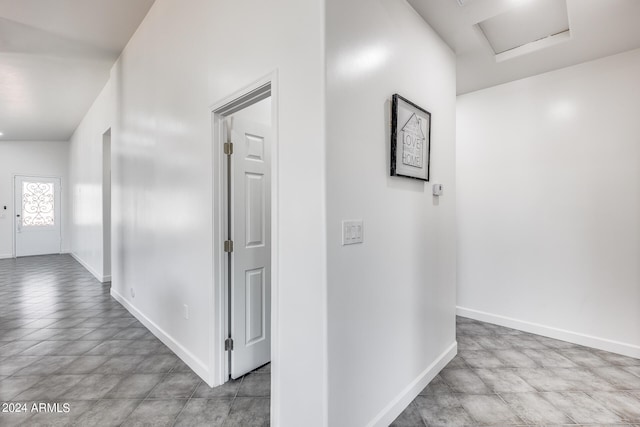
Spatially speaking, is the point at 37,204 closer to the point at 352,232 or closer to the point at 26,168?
the point at 26,168

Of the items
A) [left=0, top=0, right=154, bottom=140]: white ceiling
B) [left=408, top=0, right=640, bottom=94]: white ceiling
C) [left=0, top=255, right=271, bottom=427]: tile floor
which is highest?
[left=0, top=0, right=154, bottom=140]: white ceiling

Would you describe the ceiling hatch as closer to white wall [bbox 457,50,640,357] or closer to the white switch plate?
white wall [bbox 457,50,640,357]

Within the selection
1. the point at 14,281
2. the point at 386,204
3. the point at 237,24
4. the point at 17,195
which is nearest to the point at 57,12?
the point at 237,24

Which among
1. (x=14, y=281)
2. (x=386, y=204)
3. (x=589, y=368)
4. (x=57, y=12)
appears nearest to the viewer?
(x=386, y=204)

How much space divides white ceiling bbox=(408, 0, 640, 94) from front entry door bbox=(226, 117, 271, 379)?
1487 millimetres

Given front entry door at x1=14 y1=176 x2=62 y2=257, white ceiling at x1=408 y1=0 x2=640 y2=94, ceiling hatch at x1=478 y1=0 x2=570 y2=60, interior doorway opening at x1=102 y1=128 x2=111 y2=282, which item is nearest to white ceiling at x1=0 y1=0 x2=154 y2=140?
interior doorway opening at x1=102 y1=128 x2=111 y2=282

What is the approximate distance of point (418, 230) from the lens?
2.12 m

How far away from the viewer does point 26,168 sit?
7.49m

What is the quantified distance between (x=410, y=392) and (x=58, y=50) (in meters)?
4.98

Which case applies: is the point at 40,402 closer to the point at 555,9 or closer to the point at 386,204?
the point at 386,204

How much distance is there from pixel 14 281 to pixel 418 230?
663 centimetres

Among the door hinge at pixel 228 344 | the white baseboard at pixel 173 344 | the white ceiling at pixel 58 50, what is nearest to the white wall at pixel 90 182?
the white ceiling at pixel 58 50

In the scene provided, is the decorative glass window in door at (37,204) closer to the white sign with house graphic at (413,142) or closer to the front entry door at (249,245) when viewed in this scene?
the front entry door at (249,245)

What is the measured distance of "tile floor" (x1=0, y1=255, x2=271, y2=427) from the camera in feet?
6.02
